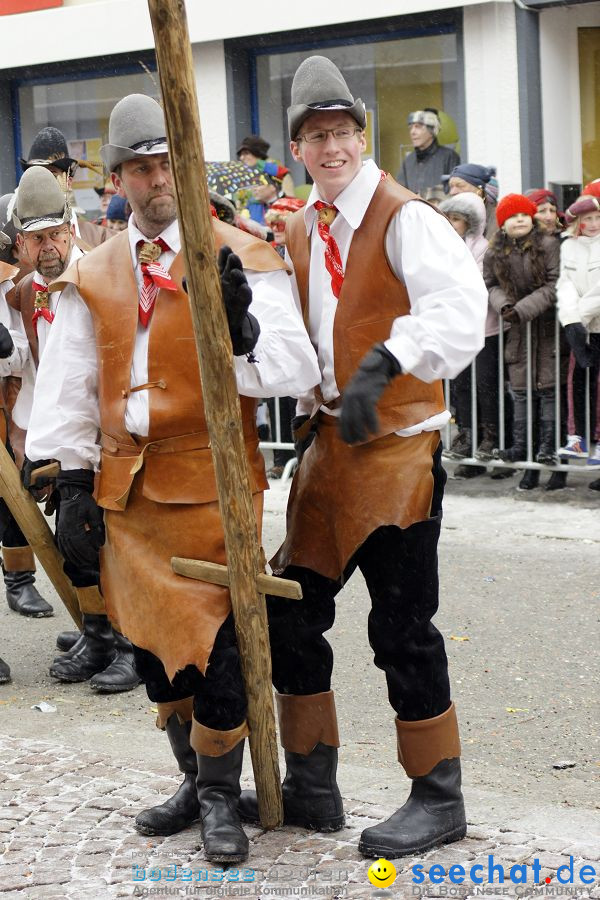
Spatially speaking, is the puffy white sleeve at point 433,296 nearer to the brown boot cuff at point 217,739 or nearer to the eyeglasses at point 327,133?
the eyeglasses at point 327,133

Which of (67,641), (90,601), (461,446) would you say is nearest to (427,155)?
(461,446)

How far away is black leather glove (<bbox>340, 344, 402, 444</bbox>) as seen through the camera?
11.6 feet

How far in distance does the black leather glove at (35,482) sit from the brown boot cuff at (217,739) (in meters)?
1.41

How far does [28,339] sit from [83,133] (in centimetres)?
998

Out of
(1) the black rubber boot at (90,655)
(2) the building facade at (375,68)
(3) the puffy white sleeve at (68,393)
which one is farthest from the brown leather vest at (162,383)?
(2) the building facade at (375,68)

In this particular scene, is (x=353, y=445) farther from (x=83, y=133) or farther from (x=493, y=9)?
(x=83, y=133)

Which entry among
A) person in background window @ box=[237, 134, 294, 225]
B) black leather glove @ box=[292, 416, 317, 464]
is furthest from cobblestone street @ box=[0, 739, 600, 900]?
person in background window @ box=[237, 134, 294, 225]

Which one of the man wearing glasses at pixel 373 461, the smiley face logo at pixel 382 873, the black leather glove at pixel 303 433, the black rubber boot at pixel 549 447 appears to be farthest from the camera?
the black rubber boot at pixel 549 447

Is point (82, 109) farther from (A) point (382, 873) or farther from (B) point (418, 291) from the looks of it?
(A) point (382, 873)

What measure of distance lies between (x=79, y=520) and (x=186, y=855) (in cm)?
106

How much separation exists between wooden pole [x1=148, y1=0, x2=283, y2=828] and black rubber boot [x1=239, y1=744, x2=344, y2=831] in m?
0.07

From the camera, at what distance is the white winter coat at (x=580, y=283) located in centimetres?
862

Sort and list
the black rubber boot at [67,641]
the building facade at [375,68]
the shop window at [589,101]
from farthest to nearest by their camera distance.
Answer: the shop window at [589,101] → the building facade at [375,68] → the black rubber boot at [67,641]

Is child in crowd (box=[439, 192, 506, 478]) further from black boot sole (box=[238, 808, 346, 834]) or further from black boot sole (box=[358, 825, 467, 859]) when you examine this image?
black boot sole (box=[358, 825, 467, 859])
